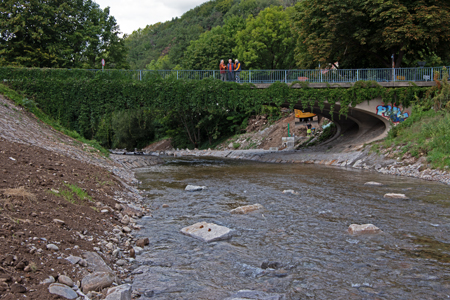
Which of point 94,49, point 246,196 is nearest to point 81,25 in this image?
point 94,49

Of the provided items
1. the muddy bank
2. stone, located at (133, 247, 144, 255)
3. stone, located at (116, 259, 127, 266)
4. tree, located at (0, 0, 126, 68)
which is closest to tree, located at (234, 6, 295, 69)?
tree, located at (0, 0, 126, 68)

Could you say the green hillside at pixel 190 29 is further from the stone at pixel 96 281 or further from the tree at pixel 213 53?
the stone at pixel 96 281

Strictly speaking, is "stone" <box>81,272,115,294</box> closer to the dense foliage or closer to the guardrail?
the dense foliage

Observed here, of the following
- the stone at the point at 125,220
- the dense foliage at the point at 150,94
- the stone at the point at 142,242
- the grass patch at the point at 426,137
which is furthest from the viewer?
the dense foliage at the point at 150,94

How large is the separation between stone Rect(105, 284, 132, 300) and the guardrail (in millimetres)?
27184

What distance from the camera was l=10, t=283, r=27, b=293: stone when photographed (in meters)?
4.06

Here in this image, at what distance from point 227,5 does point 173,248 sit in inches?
6074

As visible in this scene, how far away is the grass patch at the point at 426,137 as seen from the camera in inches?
753

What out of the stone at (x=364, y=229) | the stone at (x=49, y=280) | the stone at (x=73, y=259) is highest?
the stone at (x=49, y=280)

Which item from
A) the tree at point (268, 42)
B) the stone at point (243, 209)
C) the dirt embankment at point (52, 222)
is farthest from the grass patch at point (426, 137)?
the tree at point (268, 42)

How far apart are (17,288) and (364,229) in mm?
7052

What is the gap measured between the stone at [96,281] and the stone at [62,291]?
302mm

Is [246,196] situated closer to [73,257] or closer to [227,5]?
[73,257]

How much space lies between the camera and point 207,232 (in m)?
8.20
